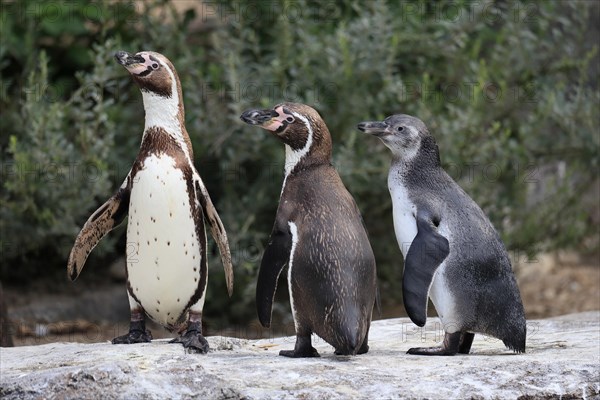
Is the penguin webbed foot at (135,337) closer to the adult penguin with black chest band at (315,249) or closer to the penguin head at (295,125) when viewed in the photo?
the adult penguin with black chest band at (315,249)

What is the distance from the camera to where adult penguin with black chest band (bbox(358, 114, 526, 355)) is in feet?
14.4

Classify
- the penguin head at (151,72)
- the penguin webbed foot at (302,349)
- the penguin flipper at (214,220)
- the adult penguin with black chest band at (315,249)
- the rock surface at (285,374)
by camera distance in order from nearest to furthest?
the rock surface at (285,374) → the adult penguin with black chest band at (315,249) → the penguin webbed foot at (302,349) → the penguin head at (151,72) → the penguin flipper at (214,220)

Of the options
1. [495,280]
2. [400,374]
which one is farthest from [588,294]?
[400,374]

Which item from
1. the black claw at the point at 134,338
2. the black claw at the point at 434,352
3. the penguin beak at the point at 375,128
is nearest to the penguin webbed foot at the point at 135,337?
the black claw at the point at 134,338

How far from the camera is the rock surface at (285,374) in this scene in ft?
12.6

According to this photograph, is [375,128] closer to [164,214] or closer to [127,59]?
[164,214]

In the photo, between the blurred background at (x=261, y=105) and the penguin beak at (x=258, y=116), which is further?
the blurred background at (x=261, y=105)

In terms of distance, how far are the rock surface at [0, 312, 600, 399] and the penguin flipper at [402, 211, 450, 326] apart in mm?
210

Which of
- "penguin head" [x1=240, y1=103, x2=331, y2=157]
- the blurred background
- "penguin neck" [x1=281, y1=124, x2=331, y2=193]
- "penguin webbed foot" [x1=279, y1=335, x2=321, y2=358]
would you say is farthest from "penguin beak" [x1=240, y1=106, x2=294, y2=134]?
the blurred background

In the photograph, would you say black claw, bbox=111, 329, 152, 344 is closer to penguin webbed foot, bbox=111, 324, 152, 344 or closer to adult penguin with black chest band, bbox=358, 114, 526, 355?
penguin webbed foot, bbox=111, 324, 152, 344

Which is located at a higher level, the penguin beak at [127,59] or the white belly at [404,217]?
the penguin beak at [127,59]

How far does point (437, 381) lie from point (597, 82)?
458 cm

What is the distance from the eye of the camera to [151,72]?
14.6 feet

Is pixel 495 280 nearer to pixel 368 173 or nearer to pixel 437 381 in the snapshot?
pixel 437 381
